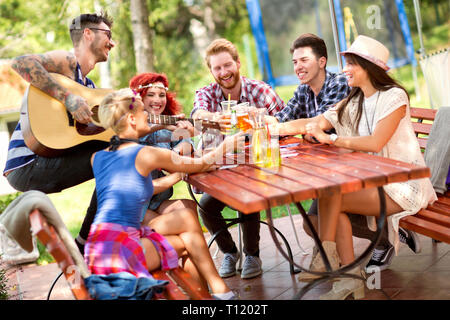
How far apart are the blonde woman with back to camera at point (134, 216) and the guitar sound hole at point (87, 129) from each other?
0.81 metres

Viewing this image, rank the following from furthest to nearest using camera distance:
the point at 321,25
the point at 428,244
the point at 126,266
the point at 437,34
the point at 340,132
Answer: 1. the point at 437,34
2. the point at 321,25
3. the point at 428,244
4. the point at 340,132
5. the point at 126,266

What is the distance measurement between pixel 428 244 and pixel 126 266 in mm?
2452

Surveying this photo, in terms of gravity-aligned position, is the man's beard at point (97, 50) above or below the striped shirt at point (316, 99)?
above

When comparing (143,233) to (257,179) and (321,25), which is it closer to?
(257,179)

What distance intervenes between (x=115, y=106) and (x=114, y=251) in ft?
2.37

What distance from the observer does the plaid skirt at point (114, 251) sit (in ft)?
7.93

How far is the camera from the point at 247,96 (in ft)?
13.4

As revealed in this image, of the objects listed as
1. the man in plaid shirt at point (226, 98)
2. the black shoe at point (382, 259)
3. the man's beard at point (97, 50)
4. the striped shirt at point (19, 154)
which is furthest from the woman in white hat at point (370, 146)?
the striped shirt at point (19, 154)

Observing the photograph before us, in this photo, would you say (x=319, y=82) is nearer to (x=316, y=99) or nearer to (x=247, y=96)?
(x=316, y=99)

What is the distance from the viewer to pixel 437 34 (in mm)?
17453

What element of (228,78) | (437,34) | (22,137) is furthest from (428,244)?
(437,34)

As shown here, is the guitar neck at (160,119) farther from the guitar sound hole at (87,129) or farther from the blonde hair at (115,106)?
the blonde hair at (115,106)

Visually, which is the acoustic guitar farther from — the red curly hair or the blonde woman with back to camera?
the blonde woman with back to camera
